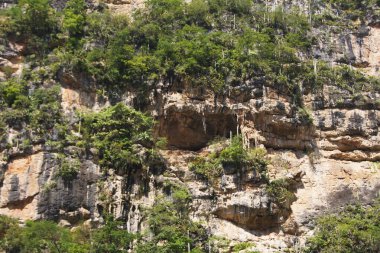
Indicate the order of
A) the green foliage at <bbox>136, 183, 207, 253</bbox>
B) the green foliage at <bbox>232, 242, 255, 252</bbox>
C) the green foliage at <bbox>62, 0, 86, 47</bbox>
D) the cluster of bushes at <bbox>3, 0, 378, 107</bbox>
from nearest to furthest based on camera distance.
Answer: the green foliage at <bbox>136, 183, 207, 253</bbox> → the green foliage at <bbox>232, 242, 255, 252</bbox> → the cluster of bushes at <bbox>3, 0, 378, 107</bbox> → the green foliage at <bbox>62, 0, 86, 47</bbox>

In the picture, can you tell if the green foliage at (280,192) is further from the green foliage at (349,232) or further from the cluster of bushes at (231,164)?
the green foliage at (349,232)

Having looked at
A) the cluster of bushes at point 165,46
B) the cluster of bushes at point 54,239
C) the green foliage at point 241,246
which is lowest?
the green foliage at point 241,246

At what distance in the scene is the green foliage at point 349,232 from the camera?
20.5 metres

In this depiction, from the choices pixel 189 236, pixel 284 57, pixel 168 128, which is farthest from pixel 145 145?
pixel 284 57

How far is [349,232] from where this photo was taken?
2103 cm

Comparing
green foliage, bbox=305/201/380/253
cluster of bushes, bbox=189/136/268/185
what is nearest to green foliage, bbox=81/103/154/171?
cluster of bushes, bbox=189/136/268/185

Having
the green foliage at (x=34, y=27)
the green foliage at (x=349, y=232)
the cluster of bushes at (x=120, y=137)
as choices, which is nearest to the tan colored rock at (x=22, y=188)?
the cluster of bushes at (x=120, y=137)

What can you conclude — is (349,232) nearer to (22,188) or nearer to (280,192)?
(280,192)

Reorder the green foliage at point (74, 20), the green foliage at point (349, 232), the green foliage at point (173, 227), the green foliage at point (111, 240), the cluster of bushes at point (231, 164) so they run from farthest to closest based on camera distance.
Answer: the green foliage at point (74, 20) < the cluster of bushes at point (231, 164) < the green foliage at point (349, 232) < the green foliage at point (173, 227) < the green foliage at point (111, 240)

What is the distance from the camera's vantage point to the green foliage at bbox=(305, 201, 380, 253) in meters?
20.5

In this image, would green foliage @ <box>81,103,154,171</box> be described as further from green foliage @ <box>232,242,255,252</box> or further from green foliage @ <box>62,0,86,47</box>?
green foliage @ <box>232,242,255,252</box>

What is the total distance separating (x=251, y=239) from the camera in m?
22.5

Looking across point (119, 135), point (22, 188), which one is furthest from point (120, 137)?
point (22, 188)

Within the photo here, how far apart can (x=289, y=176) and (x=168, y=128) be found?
18.2 ft
